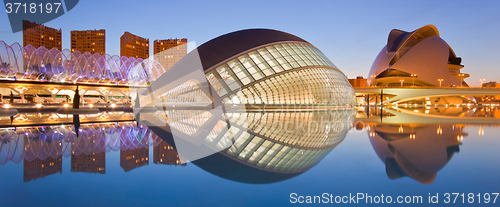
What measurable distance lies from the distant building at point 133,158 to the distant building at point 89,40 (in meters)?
172

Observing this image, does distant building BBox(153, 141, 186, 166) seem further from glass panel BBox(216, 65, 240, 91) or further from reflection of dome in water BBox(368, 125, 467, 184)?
glass panel BBox(216, 65, 240, 91)

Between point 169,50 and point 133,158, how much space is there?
604 feet

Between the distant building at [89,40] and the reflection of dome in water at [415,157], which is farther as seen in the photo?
the distant building at [89,40]

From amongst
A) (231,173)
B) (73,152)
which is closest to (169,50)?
(73,152)

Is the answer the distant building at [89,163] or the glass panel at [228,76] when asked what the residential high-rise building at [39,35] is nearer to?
the glass panel at [228,76]

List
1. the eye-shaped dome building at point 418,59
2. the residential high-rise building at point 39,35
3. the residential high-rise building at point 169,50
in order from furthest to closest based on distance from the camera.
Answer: the residential high-rise building at point 169,50, the residential high-rise building at point 39,35, the eye-shaped dome building at point 418,59

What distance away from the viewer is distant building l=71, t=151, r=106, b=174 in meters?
5.16

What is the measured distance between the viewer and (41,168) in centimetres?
516

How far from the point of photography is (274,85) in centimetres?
2631

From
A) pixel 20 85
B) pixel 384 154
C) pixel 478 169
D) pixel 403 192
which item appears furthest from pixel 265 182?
pixel 20 85

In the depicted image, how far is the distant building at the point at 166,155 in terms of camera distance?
5.68 meters

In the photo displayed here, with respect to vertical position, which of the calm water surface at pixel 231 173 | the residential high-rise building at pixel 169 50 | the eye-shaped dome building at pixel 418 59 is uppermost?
the residential high-rise building at pixel 169 50

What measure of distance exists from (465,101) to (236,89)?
80.4m

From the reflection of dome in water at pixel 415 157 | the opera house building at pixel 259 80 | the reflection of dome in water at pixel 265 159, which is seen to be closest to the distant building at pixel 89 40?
the opera house building at pixel 259 80
